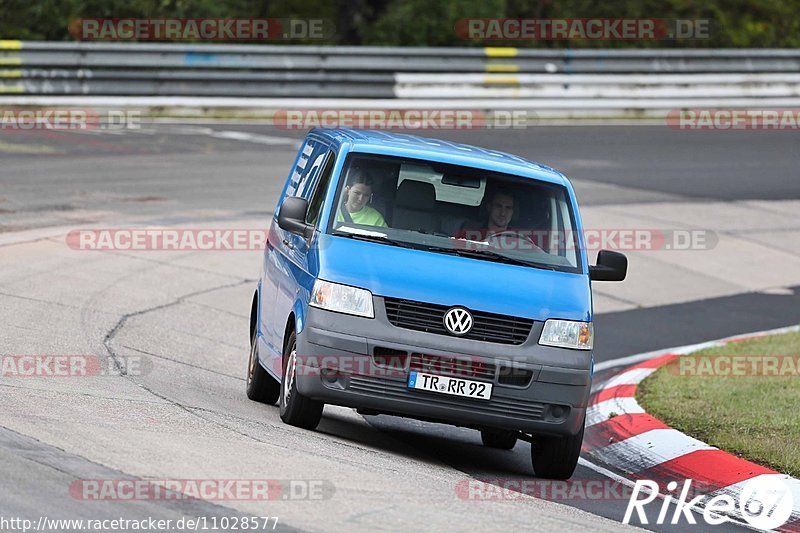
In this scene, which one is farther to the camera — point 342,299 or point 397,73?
point 397,73

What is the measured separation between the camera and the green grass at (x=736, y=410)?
9.66 metres

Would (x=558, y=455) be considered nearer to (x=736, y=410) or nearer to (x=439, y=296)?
(x=439, y=296)

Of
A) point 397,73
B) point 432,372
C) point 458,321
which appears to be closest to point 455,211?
point 458,321

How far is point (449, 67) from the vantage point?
28.1 m

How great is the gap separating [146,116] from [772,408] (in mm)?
16897

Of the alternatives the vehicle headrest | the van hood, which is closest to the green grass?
the van hood

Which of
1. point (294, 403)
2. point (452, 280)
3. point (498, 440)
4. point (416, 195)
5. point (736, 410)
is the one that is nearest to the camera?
point (452, 280)

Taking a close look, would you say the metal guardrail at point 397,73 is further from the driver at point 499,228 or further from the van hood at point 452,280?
the van hood at point 452,280

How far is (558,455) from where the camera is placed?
9.01 metres

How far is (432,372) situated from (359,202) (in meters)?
1.43

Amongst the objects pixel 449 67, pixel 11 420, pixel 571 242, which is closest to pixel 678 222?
pixel 449 67

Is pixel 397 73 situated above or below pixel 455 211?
above

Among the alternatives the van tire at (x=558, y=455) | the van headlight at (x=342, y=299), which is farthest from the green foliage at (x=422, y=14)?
the van tire at (x=558, y=455)

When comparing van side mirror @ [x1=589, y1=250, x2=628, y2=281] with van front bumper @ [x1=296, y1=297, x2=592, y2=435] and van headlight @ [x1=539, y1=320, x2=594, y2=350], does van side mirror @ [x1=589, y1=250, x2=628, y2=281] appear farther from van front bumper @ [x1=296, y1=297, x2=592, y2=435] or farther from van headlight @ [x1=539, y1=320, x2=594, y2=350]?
van front bumper @ [x1=296, y1=297, x2=592, y2=435]
